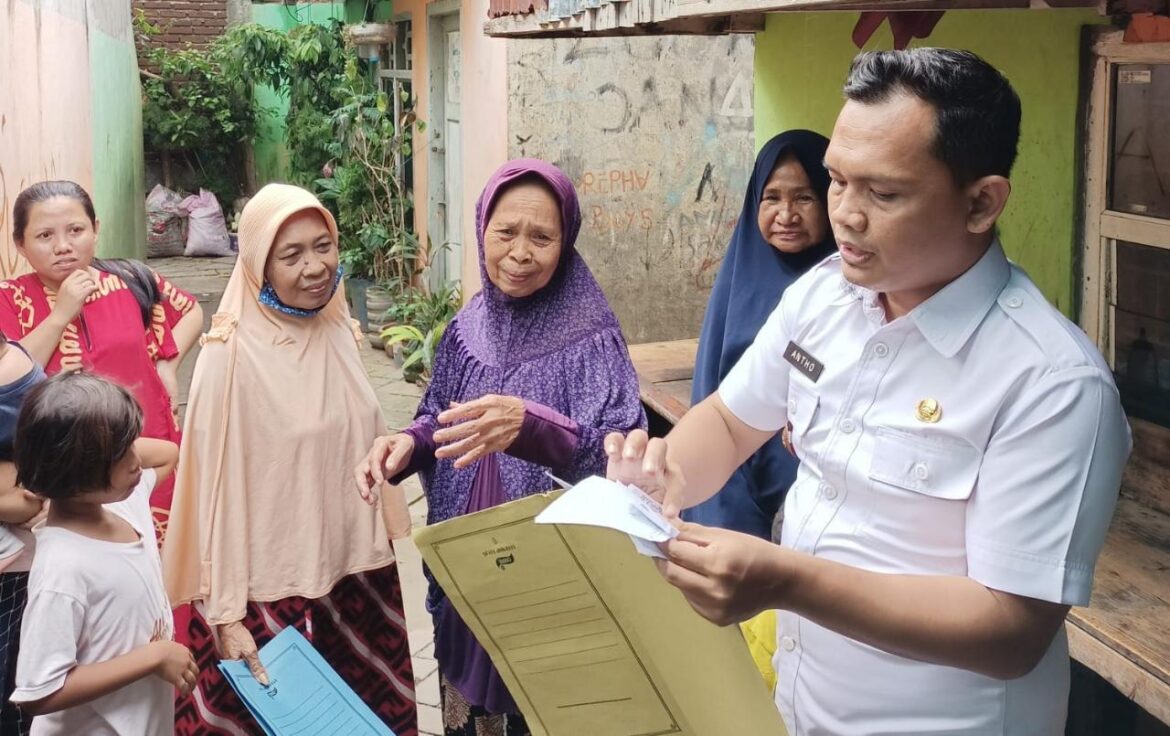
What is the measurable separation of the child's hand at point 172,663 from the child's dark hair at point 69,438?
0.34 metres

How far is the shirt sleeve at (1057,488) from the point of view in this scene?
4.19ft

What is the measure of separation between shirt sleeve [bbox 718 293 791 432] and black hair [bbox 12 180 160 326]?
264 centimetres

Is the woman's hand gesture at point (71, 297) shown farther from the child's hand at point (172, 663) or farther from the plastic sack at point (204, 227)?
the plastic sack at point (204, 227)

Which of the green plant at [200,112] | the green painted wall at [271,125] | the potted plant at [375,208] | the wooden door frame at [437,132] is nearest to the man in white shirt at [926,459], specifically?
the wooden door frame at [437,132]

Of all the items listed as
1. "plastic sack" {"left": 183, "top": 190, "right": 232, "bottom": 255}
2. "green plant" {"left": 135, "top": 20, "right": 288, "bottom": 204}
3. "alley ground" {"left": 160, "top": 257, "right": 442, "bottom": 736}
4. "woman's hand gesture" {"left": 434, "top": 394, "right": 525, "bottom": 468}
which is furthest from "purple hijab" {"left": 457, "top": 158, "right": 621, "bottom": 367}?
"plastic sack" {"left": 183, "top": 190, "right": 232, "bottom": 255}

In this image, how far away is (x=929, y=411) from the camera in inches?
55.8

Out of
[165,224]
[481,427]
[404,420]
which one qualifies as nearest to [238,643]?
[481,427]

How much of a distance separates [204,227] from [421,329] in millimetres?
6991

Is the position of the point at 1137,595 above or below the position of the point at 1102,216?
below

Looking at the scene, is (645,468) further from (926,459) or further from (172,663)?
(172,663)

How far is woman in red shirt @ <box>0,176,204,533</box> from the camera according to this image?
3482 mm

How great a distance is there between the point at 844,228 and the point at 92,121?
822 cm

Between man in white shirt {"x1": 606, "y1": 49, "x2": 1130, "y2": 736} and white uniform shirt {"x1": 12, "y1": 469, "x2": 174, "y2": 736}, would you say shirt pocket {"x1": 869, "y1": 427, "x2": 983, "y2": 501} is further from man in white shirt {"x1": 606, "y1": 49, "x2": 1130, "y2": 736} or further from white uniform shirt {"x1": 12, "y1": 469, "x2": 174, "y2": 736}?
white uniform shirt {"x1": 12, "y1": 469, "x2": 174, "y2": 736}

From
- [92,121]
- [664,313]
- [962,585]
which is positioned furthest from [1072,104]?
[92,121]
